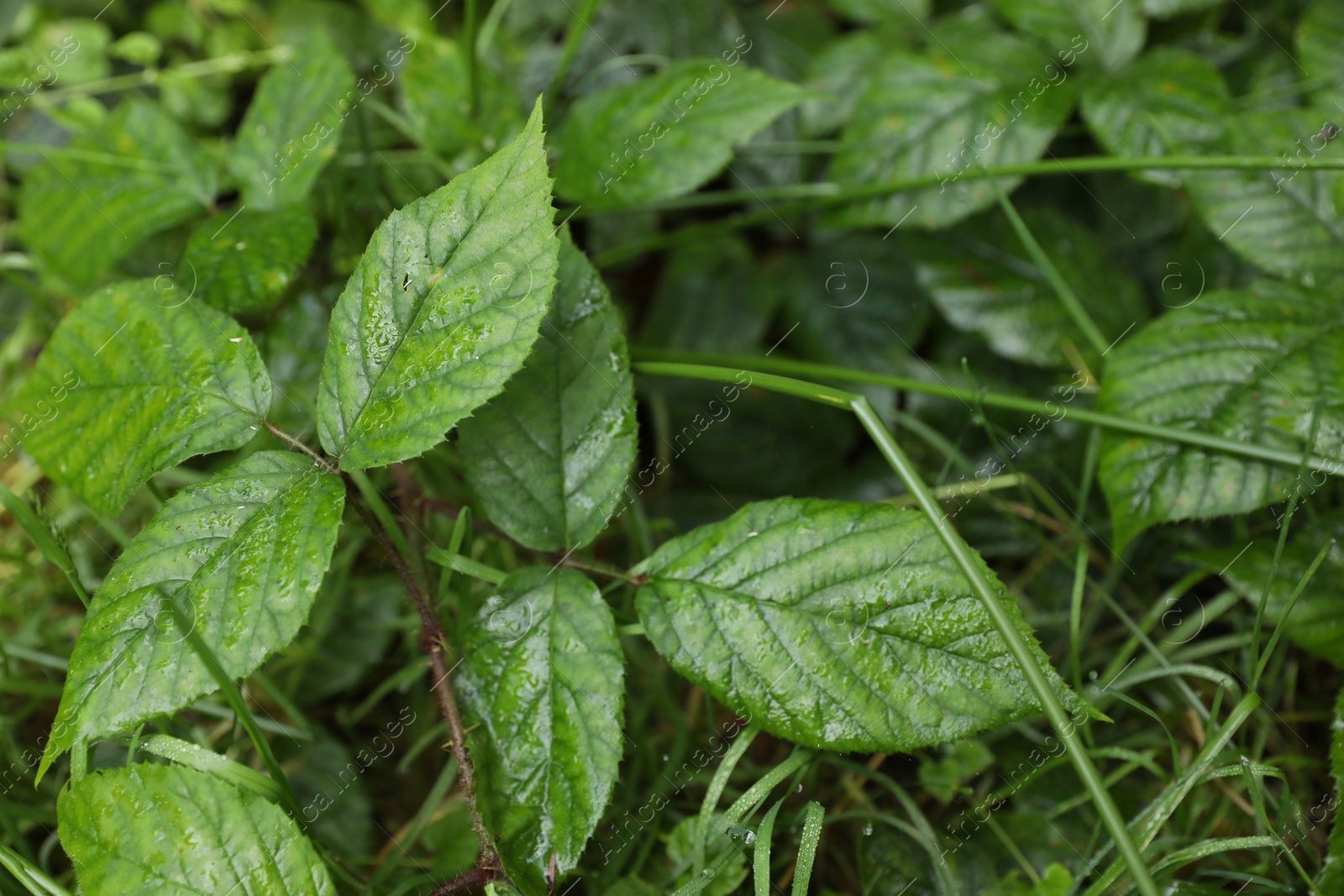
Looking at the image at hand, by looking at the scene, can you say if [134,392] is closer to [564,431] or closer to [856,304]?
[564,431]

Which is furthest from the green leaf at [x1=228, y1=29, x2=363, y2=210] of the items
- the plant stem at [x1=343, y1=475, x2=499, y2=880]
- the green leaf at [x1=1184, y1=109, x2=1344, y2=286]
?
the green leaf at [x1=1184, y1=109, x2=1344, y2=286]

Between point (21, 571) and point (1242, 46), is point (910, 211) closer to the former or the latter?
point (1242, 46)

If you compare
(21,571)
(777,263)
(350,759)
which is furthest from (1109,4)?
(21,571)

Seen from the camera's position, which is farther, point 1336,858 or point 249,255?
point 249,255

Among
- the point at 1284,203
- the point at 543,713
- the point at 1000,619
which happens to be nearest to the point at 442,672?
the point at 543,713

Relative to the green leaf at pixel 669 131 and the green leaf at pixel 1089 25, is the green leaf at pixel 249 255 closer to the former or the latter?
the green leaf at pixel 669 131

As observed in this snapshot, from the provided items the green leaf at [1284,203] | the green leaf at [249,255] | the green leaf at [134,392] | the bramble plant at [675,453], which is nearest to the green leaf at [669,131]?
the bramble plant at [675,453]

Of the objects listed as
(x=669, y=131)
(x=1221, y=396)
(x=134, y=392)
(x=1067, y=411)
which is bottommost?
(x=1221, y=396)

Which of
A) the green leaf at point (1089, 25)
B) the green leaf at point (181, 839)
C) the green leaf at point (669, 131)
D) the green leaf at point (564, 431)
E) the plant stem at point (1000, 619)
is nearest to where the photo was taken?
the plant stem at point (1000, 619)
